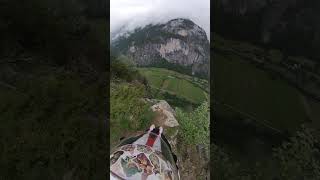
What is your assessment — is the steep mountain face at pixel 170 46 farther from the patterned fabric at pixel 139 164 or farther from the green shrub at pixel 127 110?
the patterned fabric at pixel 139 164

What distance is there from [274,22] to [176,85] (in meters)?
1.38

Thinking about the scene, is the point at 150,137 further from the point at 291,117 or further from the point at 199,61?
the point at 291,117

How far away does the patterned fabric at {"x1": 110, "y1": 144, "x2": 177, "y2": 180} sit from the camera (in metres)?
7.05

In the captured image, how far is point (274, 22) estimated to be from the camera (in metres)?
7.15

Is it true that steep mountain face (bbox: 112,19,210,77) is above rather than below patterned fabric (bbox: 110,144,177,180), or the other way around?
above

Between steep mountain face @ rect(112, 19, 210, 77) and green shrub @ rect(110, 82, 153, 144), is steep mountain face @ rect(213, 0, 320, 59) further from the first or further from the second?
green shrub @ rect(110, 82, 153, 144)

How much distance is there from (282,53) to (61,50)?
2571 millimetres

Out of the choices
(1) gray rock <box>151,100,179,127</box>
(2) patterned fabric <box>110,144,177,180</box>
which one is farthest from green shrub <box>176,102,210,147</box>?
(2) patterned fabric <box>110,144,177,180</box>

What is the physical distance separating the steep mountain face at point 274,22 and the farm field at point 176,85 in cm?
68

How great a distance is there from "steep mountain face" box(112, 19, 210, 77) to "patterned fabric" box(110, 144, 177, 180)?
1043 millimetres

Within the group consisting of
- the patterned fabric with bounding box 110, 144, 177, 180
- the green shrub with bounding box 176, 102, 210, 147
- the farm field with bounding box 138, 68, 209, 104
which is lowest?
the patterned fabric with bounding box 110, 144, 177, 180

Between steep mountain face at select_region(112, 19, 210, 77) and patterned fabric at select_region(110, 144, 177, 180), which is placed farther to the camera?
steep mountain face at select_region(112, 19, 210, 77)

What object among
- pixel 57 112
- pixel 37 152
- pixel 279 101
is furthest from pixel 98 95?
pixel 279 101

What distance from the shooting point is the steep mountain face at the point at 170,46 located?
286 inches
